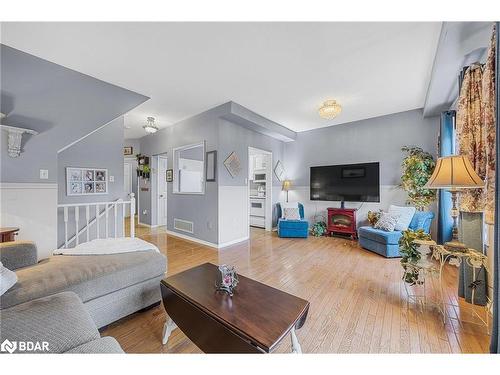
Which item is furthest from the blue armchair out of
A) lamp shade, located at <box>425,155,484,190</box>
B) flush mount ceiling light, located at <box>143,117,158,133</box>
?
flush mount ceiling light, located at <box>143,117,158,133</box>

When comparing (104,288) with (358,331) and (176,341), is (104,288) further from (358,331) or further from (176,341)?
(358,331)

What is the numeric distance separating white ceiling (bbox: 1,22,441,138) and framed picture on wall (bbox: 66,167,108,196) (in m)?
1.49

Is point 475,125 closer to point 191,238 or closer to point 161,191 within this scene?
point 191,238

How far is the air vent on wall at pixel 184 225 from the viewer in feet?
13.7

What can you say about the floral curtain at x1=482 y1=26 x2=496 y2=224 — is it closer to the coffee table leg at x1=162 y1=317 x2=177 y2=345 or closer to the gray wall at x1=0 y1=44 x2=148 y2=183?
the coffee table leg at x1=162 y1=317 x2=177 y2=345

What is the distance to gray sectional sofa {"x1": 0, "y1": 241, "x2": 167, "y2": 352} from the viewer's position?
1.19m

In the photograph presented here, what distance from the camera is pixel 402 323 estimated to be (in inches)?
63.3

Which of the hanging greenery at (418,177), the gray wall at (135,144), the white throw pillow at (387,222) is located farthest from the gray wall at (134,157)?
the hanging greenery at (418,177)

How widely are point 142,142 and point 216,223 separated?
3.71 metres

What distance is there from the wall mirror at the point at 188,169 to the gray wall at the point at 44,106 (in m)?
1.80

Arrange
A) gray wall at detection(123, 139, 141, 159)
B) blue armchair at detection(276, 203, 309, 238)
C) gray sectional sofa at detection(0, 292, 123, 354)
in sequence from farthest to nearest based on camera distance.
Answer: gray wall at detection(123, 139, 141, 159) → blue armchair at detection(276, 203, 309, 238) → gray sectional sofa at detection(0, 292, 123, 354)

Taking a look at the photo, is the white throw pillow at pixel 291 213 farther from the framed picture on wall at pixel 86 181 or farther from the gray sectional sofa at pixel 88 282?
the framed picture on wall at pixel 86 181

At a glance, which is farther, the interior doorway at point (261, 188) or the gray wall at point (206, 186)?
the interior doorway at point (261, 188)
